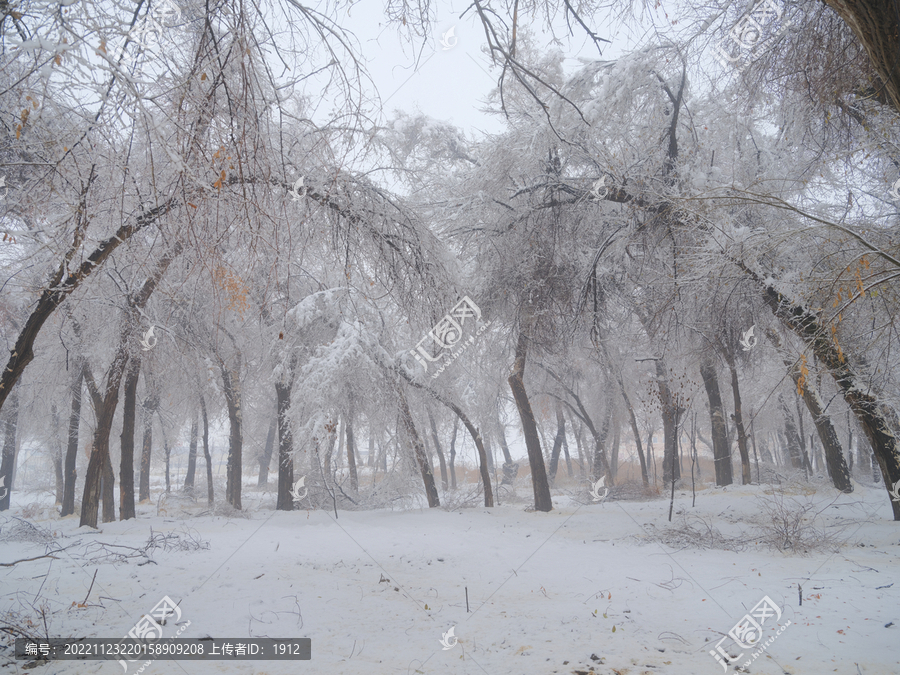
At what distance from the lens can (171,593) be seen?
460 centimetres

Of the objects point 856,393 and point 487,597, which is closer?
point 487,597

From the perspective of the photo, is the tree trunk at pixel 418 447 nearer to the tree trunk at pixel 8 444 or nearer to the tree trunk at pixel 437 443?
the tree trunk at pixel 437 443

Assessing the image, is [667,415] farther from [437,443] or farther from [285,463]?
[437,443]

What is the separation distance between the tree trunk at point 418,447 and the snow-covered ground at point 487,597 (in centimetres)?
322

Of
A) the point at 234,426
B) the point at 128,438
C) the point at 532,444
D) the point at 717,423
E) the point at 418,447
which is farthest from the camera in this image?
the point at 717,423

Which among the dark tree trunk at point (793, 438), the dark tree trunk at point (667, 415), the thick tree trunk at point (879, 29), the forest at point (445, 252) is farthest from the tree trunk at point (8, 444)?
the dark tree trunk at point (793, 438)

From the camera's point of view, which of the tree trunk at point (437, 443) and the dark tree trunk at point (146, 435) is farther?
the dark tree trunk at point (146, 435)

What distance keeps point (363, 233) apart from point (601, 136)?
4766mm

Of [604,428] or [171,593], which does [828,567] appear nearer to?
[171,593]

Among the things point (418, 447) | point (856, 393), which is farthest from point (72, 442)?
point (856, 393)

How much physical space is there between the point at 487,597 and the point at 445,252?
360 cm

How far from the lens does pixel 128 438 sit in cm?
987

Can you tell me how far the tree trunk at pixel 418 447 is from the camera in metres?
10.8

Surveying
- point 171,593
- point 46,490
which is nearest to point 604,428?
point 171,593
